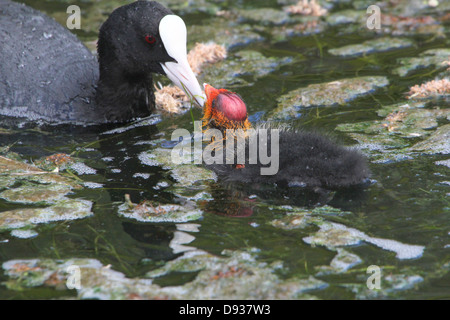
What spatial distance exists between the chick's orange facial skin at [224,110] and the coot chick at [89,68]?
594 mm

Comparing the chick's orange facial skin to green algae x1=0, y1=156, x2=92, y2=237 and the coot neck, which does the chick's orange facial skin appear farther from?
the coot neck

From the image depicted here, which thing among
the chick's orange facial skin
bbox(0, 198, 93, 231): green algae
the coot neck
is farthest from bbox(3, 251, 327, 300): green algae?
the coot neck

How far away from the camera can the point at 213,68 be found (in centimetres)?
555

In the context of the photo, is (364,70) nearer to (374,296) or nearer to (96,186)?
(96,186)

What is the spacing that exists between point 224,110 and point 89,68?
1.68 meters

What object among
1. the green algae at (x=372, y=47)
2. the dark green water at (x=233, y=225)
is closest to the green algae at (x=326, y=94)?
the dark green water at (x=233, y=225)

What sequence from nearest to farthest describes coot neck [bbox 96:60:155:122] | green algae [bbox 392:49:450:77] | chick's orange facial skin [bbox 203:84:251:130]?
chick's orange facial skin [bbox 203:84:251:130]
coot neck [bbox 96:60:155:122]
green algae [bbox 392:49:450:77]

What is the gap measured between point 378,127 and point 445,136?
45 centimetres

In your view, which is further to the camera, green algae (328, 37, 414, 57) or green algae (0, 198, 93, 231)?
green algae (328, 37, 414, 57)

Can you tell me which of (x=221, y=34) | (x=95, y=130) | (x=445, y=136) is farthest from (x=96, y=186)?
(x=221, y=34)

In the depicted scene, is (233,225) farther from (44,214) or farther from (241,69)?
(241,69)

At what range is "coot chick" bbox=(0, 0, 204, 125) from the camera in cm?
428

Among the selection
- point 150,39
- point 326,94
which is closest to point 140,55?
point 150,39
